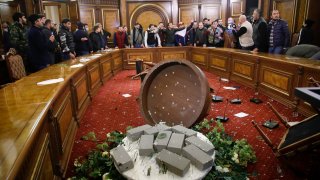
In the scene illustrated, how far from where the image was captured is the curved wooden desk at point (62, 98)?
1.28 meters

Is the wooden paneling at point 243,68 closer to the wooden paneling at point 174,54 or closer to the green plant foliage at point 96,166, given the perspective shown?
the wooden paneling at point 174,54

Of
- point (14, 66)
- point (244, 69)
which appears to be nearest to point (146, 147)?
point (14, 66)

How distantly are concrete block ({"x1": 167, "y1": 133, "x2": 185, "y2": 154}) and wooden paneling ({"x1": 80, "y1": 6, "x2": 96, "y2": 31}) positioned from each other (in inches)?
360

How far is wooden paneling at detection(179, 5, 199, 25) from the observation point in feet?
37.5

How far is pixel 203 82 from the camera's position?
7.38 feet

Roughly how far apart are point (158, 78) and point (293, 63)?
2149 mm

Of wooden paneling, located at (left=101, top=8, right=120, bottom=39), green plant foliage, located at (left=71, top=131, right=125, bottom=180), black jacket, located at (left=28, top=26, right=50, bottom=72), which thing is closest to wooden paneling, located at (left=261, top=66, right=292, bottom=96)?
green plant foliage, located at (left=71, top=131, right=125, bottom=180)

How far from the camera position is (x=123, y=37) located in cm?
838

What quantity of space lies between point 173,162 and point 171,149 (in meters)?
0.20

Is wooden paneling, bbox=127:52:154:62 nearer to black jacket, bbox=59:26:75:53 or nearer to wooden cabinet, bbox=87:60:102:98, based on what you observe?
black jacket, bbox=59:26:75:53

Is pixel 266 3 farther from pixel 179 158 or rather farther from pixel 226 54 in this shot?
pixel 179 158

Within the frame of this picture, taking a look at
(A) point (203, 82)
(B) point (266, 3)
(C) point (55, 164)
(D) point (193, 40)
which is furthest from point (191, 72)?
(B) point (266, 3)

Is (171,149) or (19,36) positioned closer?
(171,149)

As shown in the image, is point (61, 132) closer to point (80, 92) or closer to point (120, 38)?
point (80, 92)
